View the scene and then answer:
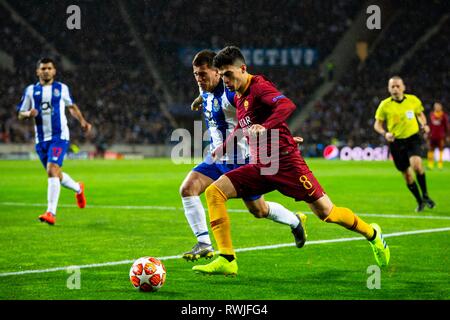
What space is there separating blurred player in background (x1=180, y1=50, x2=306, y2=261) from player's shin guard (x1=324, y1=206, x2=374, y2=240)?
1033 mm

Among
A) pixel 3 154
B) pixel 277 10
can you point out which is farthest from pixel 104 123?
pixel 277 10

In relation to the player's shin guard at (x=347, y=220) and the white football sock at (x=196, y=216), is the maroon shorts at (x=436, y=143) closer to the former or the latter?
the white football sock at (x=196, y=216)

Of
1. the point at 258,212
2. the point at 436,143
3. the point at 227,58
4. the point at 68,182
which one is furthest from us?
the point at 436,143

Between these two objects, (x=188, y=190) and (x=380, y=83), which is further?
(x=380, y=83)

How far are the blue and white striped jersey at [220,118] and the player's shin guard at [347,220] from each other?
1355mm

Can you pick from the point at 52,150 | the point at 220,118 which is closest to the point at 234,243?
the point at 220,118

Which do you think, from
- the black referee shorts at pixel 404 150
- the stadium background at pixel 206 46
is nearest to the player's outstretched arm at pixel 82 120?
the black referee shorts at pixel 404 150

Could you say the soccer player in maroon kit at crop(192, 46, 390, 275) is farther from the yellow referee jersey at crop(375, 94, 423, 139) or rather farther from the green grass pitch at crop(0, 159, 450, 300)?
the yellow referee jersey at crop(375, 94, 423, 139)

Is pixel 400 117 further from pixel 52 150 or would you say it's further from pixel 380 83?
pixel 380 83

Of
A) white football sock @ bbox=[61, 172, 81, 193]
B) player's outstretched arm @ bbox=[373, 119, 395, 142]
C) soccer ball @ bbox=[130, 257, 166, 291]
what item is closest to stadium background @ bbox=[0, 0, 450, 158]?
player's outstretched arm @ bbox=[373, 119, 395, 142]

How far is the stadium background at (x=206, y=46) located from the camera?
153ft

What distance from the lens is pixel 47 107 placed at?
1312 cm

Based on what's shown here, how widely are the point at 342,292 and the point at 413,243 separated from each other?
3.47 metres

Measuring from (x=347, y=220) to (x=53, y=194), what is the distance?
597cm
